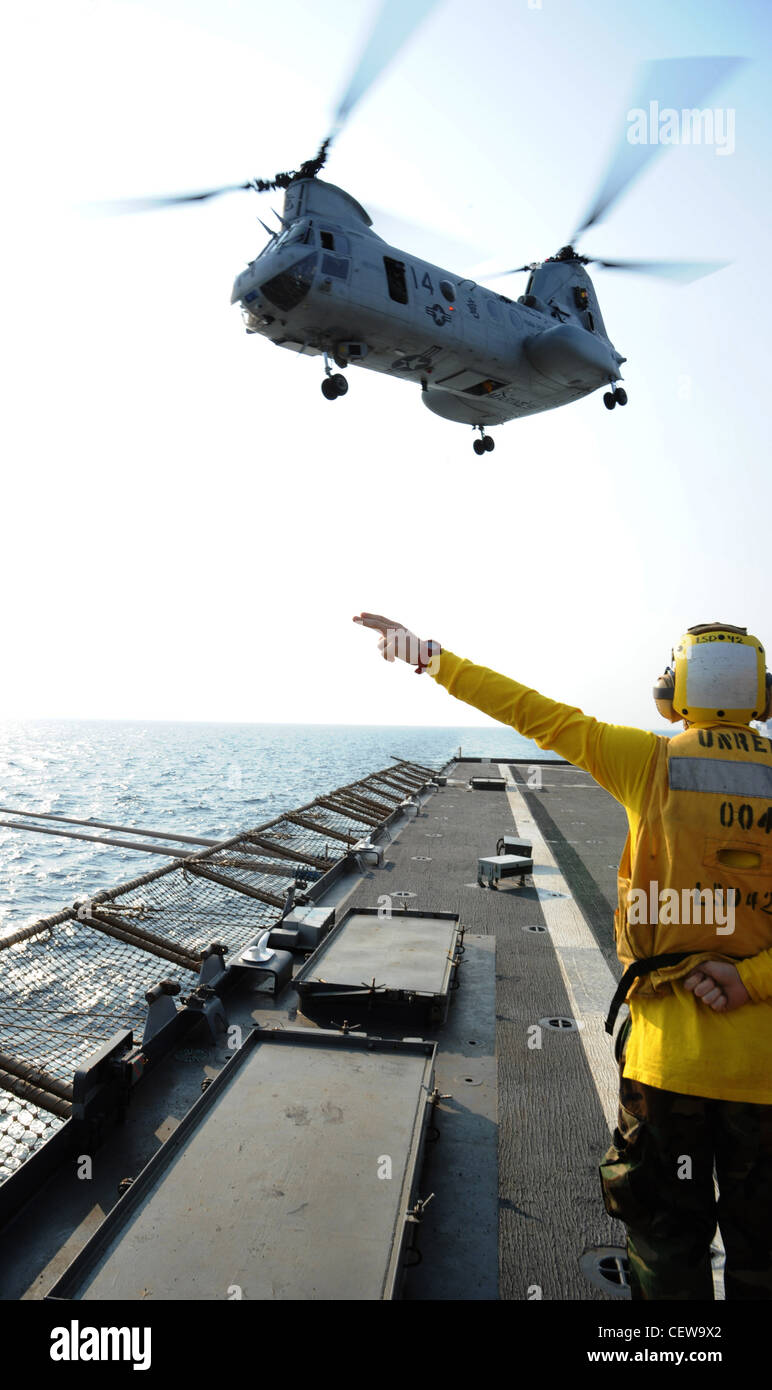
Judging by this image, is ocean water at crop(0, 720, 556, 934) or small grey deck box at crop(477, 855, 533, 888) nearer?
small grey deck box at crop(477, 855, 533, 888)

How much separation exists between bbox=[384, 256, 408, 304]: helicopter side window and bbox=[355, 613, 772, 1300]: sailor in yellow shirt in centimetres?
1663

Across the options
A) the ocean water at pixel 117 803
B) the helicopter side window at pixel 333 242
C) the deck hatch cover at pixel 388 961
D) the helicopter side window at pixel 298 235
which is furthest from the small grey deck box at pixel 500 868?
the helicopter side window at pixel 298 235

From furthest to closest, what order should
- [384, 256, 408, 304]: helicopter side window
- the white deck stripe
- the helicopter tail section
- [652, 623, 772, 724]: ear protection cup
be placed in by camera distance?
the helicopter tail section, [384, 256, 408, 304]: helicopter side window, the white deck stripe, [652, 623, 772, 724]: ear protection cup

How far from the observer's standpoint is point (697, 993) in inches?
115

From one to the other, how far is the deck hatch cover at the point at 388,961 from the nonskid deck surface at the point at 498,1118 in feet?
1.14

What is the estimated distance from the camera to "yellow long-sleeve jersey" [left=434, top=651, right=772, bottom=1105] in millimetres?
2908

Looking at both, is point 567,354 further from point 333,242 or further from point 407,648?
point 407,648

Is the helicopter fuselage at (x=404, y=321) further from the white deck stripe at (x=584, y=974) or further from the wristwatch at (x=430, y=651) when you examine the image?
the wristwatch at (x=430, y=651)

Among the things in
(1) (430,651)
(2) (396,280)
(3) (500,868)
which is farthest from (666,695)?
(2) (396,280)

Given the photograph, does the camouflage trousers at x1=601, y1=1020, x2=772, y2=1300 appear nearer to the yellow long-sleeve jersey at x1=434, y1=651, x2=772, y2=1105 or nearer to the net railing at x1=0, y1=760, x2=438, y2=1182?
the yellow long-sleeve jersey at x1=434, y1=651, x2=772, y2=1105

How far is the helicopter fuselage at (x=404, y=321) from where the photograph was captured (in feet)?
51.7

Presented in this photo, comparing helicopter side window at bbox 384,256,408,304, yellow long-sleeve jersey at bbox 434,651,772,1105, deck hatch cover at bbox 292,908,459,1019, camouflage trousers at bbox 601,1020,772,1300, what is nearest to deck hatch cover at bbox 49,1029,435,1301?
camouflage trousers at bbox 601,1020,772,1300

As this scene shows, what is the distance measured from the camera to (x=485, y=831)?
2048 cm
